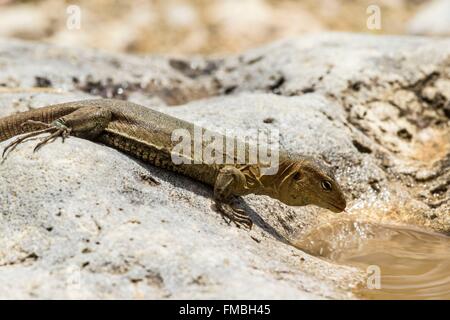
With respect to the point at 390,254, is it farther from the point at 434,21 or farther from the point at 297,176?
the point at 434,21

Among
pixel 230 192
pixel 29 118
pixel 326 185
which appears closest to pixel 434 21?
pixel 326 185

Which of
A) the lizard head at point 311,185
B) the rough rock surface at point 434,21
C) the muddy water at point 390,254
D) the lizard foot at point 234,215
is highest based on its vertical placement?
the rough rock surface at point 434,21

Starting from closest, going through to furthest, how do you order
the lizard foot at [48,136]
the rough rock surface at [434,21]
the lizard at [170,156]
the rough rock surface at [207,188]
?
the rough rock surface at [207,188], the lizard foot at [48,136], the lizard at [170,156], the rough rock surface at [434,21]

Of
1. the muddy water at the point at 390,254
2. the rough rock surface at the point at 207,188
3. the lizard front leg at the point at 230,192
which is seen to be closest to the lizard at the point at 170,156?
the lizard front leg at the point at 230,192

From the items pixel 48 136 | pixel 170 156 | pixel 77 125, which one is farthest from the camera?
pixel 170 156

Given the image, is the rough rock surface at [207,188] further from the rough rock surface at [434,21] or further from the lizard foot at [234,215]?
the rough rock surface at [434,21]
